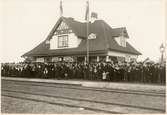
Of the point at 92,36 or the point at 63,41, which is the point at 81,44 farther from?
the point at 63,41

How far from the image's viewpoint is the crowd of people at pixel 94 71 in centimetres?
1132

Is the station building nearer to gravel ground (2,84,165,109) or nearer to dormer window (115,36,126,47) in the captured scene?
dormer window (115,36,126,47)

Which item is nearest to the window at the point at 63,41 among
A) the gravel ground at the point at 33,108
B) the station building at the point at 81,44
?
the station building at the point at 81,44

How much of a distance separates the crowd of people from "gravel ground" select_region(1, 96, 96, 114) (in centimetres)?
288

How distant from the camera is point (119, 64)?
12.1m

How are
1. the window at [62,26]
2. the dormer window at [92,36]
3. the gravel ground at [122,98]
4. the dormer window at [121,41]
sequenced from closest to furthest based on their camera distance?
the gravel ground at [122,98] → the dormer window at [121,41] → the dormer window at [92,36] → the window at [62,26]

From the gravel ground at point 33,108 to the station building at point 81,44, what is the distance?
7216 mm

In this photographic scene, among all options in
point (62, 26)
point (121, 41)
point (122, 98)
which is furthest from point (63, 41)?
point (122, 98)

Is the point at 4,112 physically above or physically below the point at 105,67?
below

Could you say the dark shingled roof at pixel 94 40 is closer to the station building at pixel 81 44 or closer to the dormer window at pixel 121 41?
the station building at pixel 81 44

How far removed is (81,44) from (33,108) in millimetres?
9031

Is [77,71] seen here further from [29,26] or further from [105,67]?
[29,26]

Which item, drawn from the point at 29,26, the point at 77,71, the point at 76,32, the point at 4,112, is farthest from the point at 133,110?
the point at 76,32

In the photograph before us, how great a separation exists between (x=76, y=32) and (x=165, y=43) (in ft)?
31.2
